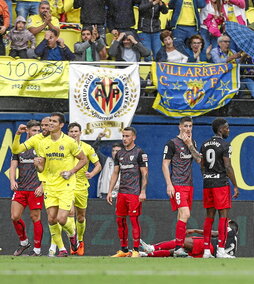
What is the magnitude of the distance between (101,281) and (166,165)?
7574mm

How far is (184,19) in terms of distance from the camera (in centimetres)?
2177

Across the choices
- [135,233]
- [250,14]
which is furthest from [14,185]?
[250,14]

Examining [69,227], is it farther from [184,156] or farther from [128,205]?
[184,156]

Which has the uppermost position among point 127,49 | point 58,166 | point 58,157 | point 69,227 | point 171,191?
point 127,49

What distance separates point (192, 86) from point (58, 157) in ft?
23.0

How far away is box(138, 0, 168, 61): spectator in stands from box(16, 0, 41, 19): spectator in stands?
86.9 inches

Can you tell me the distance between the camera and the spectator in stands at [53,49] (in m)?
20.1

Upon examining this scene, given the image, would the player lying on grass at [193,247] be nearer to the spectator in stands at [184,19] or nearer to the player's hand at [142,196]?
the player's hand at [142,196]

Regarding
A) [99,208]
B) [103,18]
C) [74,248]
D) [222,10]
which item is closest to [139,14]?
[103,18]

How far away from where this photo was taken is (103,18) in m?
20.9

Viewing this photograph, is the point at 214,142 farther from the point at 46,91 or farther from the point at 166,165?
the point at 46,91

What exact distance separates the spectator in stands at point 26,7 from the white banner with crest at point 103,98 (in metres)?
1.67

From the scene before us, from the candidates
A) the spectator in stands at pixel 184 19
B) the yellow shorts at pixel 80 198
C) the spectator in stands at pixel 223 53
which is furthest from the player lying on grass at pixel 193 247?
the spectator in stands at pixel 184 19

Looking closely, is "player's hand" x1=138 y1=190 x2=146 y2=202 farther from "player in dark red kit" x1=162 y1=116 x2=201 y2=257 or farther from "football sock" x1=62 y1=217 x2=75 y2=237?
"football sock" x1=62 y1=217 x2=75 y2=237
